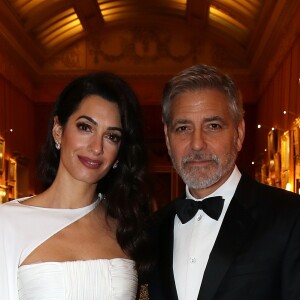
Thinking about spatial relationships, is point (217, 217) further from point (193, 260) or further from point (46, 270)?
point (46, 270)

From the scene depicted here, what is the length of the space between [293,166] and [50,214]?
10153mm

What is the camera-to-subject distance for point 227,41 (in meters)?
20.2

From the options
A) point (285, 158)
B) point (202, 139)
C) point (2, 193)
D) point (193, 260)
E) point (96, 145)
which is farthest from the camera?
point (2, 193)

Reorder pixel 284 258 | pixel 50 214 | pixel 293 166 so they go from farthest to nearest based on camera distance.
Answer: pixel 293 166 → pixel 50 214 → pixel 284 258

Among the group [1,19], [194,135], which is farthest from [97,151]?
[1,19]

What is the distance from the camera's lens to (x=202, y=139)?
3.21 meters

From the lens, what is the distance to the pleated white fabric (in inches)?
130

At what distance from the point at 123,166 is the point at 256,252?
Result: 1.27 meters

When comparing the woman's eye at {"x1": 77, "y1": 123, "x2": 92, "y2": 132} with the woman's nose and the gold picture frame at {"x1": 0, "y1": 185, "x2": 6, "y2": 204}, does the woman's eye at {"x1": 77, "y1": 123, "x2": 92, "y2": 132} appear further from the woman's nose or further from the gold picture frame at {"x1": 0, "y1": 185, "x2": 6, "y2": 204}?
the gold picture frame at {"x1": 0, "y1": 185, "x2": 6, "y2": 204}

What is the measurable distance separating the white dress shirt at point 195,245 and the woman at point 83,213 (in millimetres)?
405

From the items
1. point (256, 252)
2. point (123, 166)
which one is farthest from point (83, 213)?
point (256, 252)

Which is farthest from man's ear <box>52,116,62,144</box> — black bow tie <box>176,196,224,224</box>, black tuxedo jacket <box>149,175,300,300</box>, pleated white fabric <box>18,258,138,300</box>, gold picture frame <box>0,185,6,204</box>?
gold picture frame <box>0,185,6,204</box>

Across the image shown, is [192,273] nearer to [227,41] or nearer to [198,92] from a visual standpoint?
[198,92]

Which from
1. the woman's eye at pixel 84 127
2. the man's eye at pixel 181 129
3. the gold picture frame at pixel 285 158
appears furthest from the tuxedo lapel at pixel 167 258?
the gold picture frame at pixel 285 158
